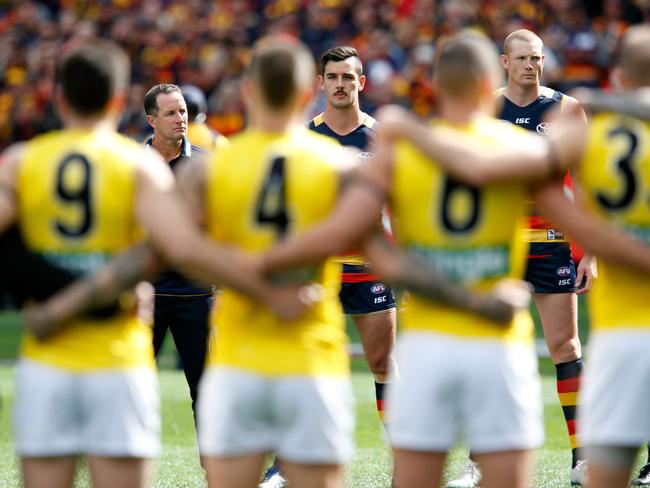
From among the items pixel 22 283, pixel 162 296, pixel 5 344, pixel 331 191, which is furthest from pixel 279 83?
pixel 5 344

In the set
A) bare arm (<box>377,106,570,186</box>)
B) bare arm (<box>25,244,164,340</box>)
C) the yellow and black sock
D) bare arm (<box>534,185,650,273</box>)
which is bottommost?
the yellow and black sock

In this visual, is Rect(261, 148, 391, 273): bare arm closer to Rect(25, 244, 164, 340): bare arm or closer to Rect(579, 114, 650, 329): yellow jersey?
Rect(25, 244, 164, 340): bare arm

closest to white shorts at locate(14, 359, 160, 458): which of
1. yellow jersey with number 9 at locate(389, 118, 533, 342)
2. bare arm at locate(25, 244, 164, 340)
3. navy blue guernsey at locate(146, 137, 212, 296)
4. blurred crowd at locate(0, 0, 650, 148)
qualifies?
bare arm at locate(25, 244, 164, 340)

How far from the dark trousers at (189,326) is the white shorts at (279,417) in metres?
3.61

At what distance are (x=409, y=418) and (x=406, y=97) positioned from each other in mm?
15275

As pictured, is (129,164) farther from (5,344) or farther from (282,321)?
(5,344)

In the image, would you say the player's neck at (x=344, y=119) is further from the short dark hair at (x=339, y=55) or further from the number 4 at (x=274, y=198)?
the number 4 at (x=274, y=198)

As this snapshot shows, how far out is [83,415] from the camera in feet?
15.7

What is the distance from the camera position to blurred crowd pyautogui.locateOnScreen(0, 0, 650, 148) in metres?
19.3

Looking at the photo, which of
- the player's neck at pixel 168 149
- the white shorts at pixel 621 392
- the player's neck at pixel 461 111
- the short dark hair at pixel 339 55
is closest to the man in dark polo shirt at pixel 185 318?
the player's neck at pixel 168 149

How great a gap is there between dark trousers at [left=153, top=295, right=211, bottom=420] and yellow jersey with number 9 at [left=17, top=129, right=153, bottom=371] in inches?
136

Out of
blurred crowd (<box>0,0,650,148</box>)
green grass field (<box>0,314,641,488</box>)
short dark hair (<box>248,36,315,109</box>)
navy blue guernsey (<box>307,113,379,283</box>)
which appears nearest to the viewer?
short dark hair (<box>248,36,315,109</box>)

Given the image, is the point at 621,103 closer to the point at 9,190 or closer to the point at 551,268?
→ the point at 9,190

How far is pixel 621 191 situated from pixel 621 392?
2.44 feet
